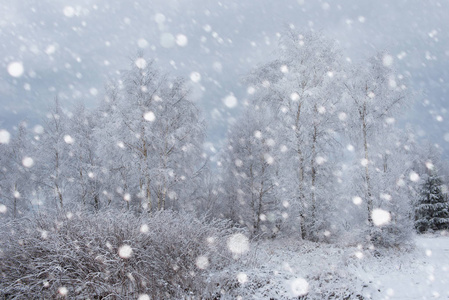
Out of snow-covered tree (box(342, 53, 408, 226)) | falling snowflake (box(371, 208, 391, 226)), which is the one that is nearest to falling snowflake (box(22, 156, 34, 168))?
snow-covered tree (box(342, 53, 408, 226))

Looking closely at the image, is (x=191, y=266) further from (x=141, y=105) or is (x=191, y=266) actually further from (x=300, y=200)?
(x=141, y=105)

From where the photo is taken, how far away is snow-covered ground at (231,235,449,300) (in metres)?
5.68

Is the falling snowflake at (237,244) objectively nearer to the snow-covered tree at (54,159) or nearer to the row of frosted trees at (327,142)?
the row of frosted trees at (327,142)

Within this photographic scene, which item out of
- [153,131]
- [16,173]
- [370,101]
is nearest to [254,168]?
[153,131]

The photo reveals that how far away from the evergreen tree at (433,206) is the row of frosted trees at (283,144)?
1326 centimetres

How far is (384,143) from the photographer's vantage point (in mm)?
12750

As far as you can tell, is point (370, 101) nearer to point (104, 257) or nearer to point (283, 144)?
point (283, 144)

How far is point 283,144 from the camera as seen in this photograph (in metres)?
13.9

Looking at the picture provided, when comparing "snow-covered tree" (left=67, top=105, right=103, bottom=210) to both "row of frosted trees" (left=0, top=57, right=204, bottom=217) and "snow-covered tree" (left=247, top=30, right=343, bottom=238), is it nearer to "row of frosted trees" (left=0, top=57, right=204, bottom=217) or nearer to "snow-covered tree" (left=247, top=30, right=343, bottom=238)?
"row of frosted trees" (left=0, top=57, right=204, bottom=217)

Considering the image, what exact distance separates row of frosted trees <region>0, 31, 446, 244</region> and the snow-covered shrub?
6.67 metres

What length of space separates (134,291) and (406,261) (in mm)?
8882

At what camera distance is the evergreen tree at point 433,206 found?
24.5m

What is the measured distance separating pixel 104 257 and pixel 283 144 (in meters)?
10.2

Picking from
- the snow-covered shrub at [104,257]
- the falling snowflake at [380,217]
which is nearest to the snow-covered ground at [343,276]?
the snow-covered shrub at [104,257]
